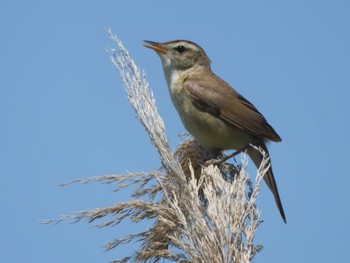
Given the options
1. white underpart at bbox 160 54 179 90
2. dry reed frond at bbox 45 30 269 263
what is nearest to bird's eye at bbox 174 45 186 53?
white underpart at bbox 160 54 179 90

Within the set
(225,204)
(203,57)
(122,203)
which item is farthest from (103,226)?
(203,57)

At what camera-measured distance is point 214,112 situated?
476 cm

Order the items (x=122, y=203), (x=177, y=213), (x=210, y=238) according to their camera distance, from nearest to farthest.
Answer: (x=210, y=238)
(x=177, y=213)
(x=122, y=203)

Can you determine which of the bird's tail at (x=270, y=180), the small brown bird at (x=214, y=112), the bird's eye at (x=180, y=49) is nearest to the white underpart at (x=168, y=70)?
the small brown bird at (x=214, y=112)

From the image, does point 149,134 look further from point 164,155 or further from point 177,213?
point 177,213

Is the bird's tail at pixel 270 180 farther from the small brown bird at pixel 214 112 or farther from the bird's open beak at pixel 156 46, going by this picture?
the bird's open beak at pixel 156 46

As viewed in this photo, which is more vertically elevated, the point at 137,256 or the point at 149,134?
the point at 149,134

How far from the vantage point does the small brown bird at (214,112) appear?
15.1ft

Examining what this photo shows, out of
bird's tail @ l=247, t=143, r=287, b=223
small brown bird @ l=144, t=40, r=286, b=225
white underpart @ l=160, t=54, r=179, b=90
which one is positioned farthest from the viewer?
white underpart @ l=160, t=54, r=179, b=90

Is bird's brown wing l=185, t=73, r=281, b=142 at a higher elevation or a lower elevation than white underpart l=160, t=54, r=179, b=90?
lower

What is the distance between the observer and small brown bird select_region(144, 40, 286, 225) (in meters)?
4.61

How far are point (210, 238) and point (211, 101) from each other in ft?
9.02

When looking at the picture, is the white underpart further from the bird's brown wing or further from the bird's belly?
the bird's belly

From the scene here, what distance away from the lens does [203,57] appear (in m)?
Result: 5.44
